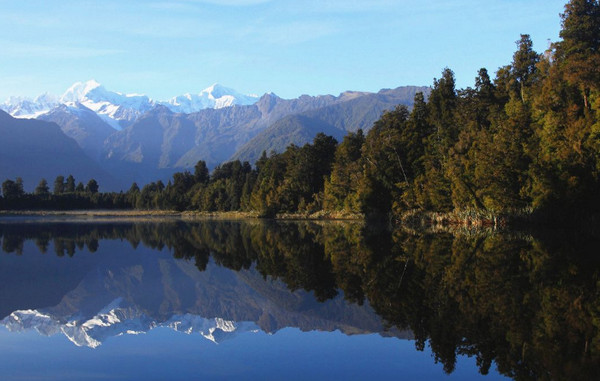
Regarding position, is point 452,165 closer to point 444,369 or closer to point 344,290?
point 344,290

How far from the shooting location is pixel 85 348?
523 inches

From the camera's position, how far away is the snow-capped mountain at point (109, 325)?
14539mm

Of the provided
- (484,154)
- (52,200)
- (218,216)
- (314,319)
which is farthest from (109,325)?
(52,200)

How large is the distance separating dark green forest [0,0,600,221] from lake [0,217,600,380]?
79.5 ft

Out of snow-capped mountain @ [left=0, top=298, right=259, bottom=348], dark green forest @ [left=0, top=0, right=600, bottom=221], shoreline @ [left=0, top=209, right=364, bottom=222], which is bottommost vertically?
shoreline @ [left=0, top=209, right=364, bottom=222]

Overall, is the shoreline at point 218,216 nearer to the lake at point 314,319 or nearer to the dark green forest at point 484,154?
the dark green forest at point 484,154

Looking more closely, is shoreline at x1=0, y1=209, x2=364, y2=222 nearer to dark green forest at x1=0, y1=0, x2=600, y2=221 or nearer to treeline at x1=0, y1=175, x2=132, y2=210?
dark green forest at x1=0, y1=0, x2=600, y2=221

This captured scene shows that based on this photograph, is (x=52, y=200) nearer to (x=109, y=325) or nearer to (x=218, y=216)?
(x=218, y=216)

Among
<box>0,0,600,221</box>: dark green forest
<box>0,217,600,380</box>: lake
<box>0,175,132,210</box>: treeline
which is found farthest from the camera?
<box>0,175,132,210</box>: treeline

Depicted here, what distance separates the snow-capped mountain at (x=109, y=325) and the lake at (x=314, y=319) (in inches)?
2.4

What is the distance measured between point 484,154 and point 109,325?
49.3m

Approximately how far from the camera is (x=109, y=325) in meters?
15.8

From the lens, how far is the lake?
11422 millimetres

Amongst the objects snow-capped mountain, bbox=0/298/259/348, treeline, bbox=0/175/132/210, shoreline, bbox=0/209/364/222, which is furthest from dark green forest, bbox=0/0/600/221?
treeline, bbox=0/175/132/210
